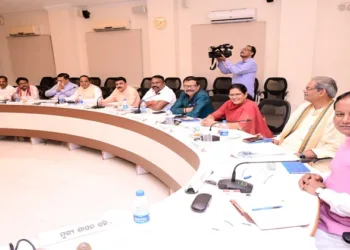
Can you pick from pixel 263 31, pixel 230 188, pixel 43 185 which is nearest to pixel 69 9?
pixel 263 31

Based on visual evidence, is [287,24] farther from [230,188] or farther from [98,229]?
[98,229]

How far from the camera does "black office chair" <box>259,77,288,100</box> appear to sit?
5.02 m

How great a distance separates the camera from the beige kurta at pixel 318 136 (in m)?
1.94

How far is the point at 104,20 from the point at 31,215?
4959mm

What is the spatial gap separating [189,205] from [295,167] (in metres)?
0.76

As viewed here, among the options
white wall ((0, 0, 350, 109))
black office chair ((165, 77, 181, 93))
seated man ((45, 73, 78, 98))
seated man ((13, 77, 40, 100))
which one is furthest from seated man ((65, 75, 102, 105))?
white wall ((0, 0, 350, 109))

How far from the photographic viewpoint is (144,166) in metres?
3.18

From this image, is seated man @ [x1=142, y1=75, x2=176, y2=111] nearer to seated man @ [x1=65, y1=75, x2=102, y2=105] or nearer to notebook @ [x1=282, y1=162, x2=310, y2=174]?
seated man @ [x1=65, y1=75, x2=102, y2=105]

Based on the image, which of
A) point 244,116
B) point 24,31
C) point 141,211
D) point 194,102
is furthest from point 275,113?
point 24,31

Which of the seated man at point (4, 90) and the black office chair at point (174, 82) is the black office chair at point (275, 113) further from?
the seated man at point (4, 90)

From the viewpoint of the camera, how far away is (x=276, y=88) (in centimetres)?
515

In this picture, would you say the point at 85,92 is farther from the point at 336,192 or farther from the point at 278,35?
the point at 336,192

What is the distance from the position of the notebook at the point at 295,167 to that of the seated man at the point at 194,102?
1.65 metres

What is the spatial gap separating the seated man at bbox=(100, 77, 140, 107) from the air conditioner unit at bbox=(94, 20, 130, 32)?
2293mm
